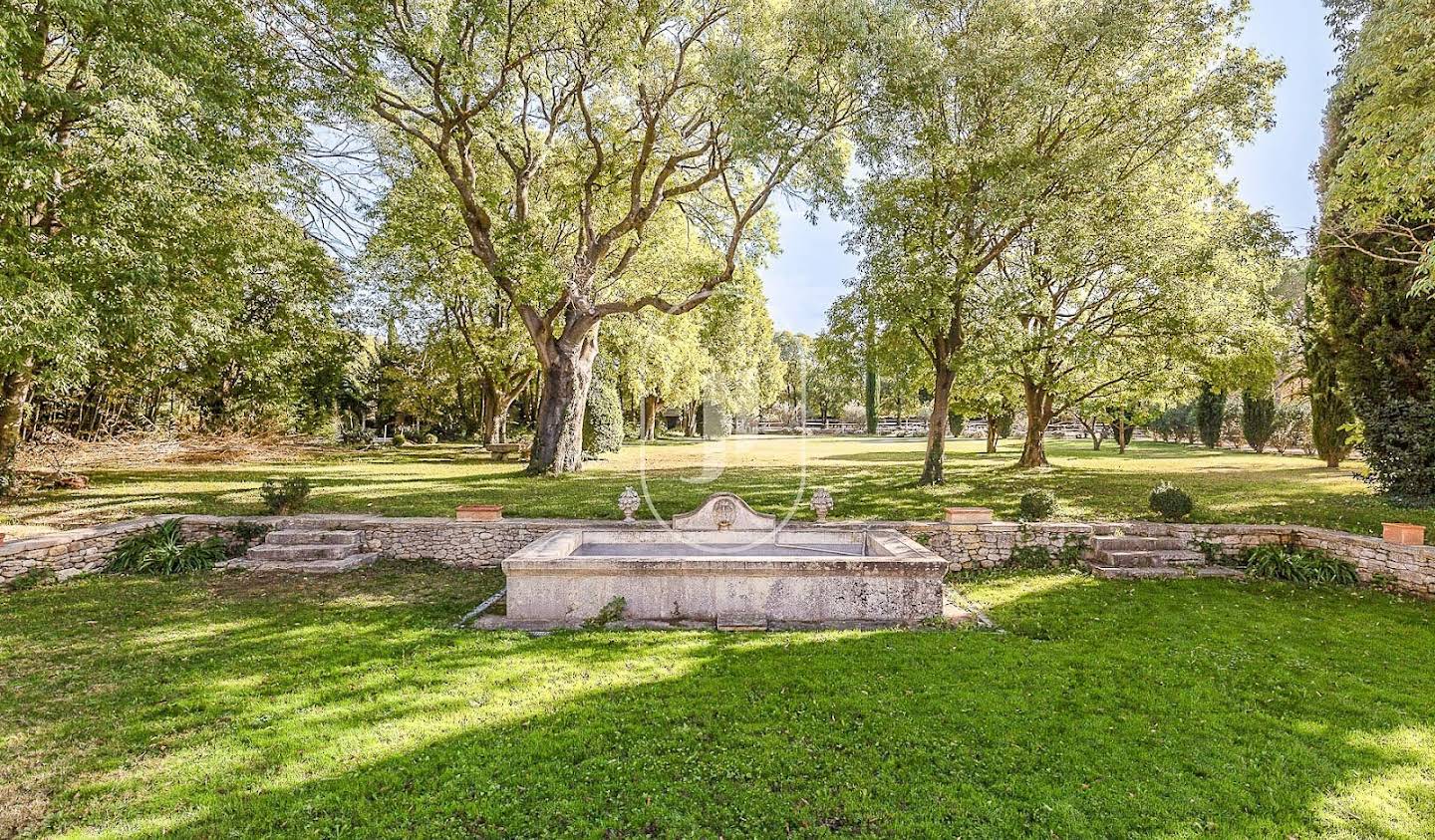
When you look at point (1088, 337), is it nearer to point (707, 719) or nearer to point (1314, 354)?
point (1314, 354)

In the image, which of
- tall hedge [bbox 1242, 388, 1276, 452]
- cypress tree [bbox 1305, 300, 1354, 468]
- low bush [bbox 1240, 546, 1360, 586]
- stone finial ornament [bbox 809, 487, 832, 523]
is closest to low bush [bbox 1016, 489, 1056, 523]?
low bush [bbox 1240, 546, 1360, 586]

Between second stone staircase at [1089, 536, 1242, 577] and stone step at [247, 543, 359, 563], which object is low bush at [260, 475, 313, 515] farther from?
second stone staircase at [1089, 536, 1242, 577]

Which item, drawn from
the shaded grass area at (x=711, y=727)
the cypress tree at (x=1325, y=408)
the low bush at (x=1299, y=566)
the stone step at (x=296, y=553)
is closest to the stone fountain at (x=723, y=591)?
the shaded grass area at (x=711, y=727)

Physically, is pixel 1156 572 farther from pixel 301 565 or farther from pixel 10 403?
pixel 10 403

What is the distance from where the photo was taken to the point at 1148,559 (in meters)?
8.81

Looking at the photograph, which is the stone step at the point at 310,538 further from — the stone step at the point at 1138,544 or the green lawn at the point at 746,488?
the stone step at the point at 1138,544

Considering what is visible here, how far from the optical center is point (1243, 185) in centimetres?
1608

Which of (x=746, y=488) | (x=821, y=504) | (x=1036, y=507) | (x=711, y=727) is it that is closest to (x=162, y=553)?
(x=711, y=727)

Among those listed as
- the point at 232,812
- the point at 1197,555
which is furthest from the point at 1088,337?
the point at 232,812

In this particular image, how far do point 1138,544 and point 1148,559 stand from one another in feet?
1.10

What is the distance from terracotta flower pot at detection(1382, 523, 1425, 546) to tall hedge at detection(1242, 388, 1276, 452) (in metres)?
23.2

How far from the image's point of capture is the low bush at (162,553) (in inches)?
335

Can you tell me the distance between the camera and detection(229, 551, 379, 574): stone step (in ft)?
28.3

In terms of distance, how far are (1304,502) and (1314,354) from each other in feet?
31.3
